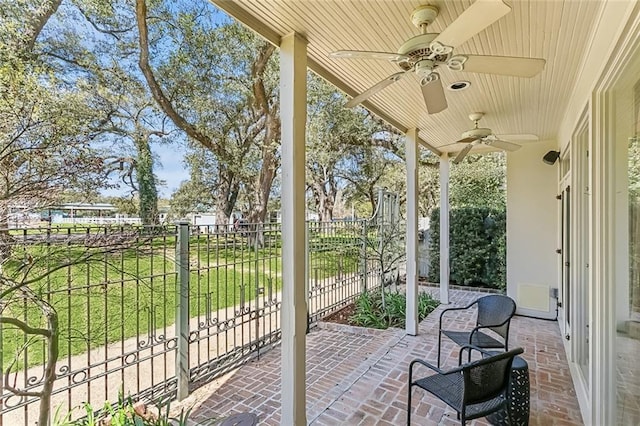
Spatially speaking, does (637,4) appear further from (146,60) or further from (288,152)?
(146,60)

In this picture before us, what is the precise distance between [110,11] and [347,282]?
6.22 meters

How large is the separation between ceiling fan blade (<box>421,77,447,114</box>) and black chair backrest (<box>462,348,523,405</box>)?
1649 mm

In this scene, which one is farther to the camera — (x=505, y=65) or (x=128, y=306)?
(x=128, y=306)

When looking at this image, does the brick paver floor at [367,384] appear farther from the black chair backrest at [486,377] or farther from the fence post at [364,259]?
the fence post at [364,259]

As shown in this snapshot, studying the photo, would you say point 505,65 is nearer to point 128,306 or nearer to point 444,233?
point 128,306

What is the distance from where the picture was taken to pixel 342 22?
6.53 ft

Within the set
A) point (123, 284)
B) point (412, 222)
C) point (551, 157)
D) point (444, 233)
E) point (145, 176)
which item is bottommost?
point (123, 284)

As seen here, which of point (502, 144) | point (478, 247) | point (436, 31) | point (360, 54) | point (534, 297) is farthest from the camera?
point (478, 247)

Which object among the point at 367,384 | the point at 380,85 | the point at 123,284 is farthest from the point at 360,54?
the point at 367,384

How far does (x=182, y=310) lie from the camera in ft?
9.40

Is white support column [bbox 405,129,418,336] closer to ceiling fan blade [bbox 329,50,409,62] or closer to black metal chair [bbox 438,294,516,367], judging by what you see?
black metal chair [bbox 438,294,516,367]

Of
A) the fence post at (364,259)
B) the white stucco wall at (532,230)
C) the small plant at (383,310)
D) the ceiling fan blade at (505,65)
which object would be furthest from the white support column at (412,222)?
the ceiling fan blade at (505,65)

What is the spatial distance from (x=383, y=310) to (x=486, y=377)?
3127 mm

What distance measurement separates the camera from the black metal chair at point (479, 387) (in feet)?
6.09
